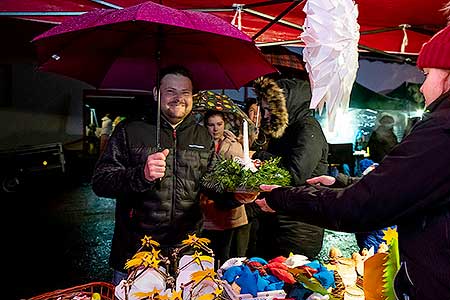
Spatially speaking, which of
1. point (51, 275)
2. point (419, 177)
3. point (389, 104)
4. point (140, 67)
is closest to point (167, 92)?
point (140, 67)

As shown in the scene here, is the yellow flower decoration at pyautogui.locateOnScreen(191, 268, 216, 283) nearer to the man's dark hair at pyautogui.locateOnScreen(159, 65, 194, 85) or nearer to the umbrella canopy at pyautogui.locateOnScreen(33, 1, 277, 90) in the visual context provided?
the umbrella canopy at pyautogui.locateOnScreen(33, 1, 277, 90)

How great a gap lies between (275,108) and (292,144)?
0.34m

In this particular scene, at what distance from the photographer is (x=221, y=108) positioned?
3.88 metres

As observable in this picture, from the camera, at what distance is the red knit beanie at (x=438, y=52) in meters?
1.39

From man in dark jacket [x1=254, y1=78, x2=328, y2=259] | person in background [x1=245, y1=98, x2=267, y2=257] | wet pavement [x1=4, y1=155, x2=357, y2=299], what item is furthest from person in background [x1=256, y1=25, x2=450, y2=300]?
wet pavement [x1=4, y1=155, x2=357, y2=299]

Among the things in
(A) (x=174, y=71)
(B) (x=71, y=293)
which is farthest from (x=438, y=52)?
(B) (x=71, y=293)

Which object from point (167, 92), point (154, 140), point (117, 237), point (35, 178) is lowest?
point (35, 178)

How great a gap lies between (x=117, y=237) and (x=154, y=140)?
21.1 inches

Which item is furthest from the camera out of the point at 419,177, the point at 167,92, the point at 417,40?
the point at 417,40

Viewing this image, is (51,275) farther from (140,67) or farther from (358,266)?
(358,266)

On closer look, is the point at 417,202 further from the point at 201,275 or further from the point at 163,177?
the point at 163,177

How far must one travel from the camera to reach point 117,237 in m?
2.53

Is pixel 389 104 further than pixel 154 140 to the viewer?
Yes

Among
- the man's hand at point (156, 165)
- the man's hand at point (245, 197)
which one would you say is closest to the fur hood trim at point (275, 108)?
the man's hand at point (245, 197)
